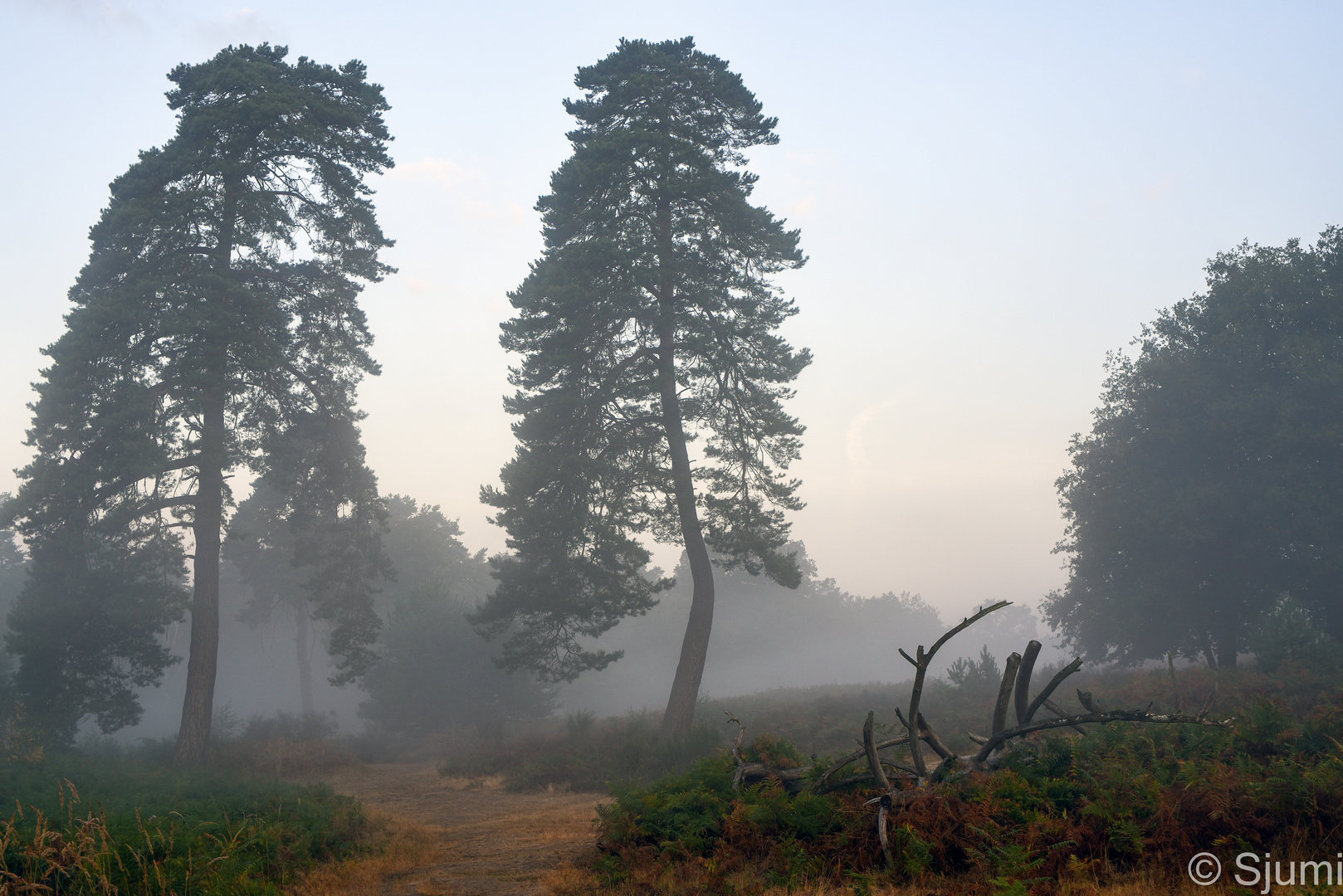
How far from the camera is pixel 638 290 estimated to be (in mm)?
18547

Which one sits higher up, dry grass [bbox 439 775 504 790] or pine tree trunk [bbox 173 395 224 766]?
pine tree trunk [bbox 173 395 224 766]

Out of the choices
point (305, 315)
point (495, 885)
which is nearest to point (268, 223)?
point (305, 315)

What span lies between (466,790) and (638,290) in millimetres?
12426

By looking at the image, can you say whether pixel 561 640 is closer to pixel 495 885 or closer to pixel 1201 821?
pixel 495 885

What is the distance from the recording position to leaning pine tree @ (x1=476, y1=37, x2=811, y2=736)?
18.5m

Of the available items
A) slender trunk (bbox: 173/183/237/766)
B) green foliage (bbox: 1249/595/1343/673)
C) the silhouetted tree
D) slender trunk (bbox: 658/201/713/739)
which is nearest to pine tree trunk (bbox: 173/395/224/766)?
slender trunk (bbox: 173/183/237/766)

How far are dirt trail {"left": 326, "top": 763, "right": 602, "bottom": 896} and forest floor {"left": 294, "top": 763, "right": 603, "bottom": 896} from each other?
0.6 inches

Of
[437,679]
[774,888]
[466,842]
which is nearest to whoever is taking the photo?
[774,888]

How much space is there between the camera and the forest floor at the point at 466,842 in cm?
737

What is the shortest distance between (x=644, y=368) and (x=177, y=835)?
46.5ft

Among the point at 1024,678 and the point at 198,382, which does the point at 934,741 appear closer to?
the point at 1024,678

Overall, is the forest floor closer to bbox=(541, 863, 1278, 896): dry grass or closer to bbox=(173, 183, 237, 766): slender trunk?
bbox=(541, 863, 1278, 896): dry grass

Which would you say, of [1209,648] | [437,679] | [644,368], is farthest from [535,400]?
[1209,648]

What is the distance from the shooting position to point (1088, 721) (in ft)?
23.9
